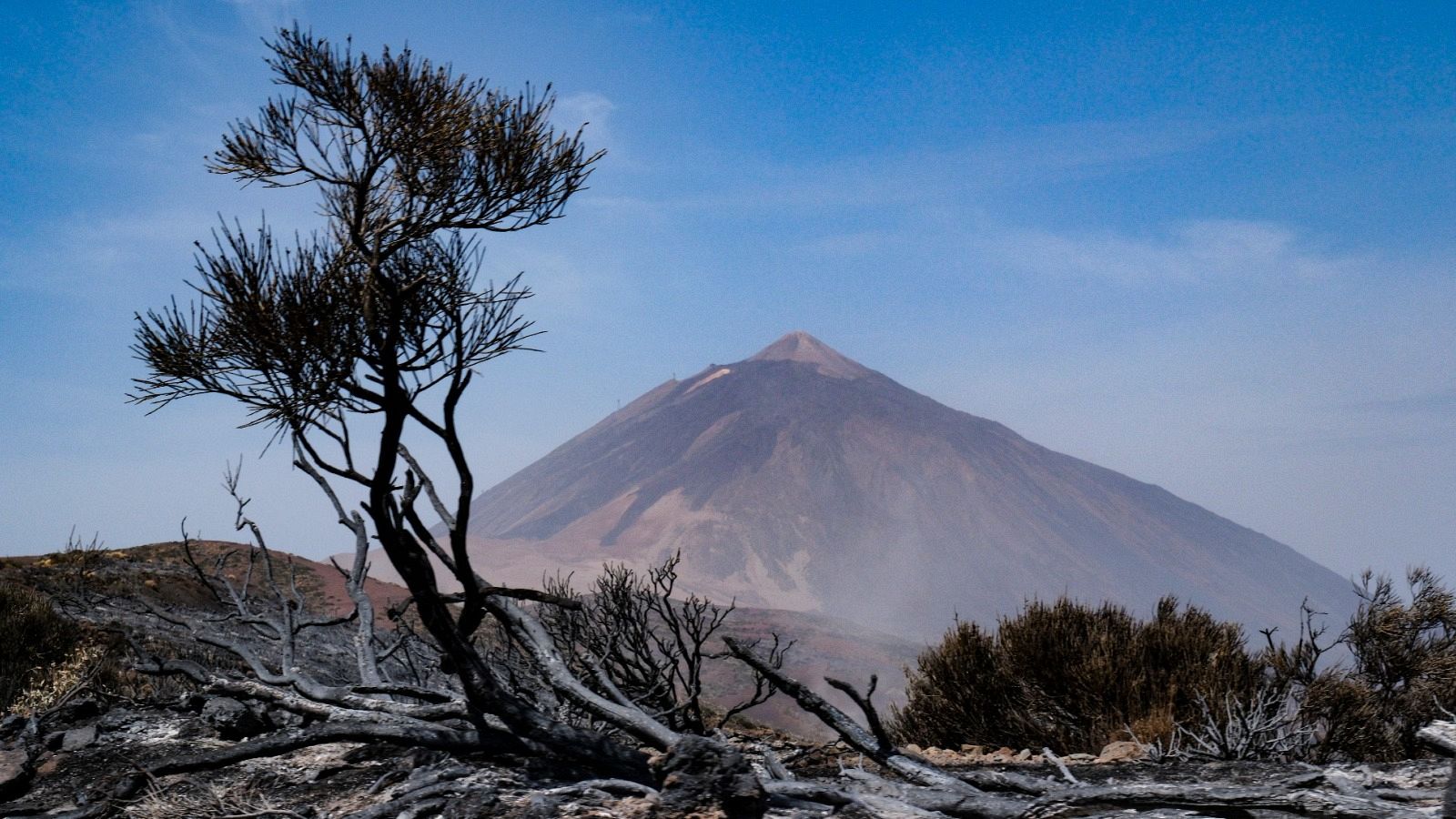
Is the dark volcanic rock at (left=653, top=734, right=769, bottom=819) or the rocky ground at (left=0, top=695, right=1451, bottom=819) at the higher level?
the dark volcanic rock at (left=653, top=734, right=769, bottom=819)

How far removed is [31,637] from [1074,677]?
43.1 feet

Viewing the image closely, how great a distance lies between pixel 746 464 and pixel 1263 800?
19530cm

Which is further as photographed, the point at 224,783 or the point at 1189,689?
the point at 1189,689

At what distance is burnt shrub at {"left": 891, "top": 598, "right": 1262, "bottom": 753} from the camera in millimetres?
9195

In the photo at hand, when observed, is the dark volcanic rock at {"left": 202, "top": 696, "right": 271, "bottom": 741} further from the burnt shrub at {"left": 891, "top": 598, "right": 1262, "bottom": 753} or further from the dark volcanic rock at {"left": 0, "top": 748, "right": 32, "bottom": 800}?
the burnt shrub at {"left": 891, "top": 598, "right": 1262, "bottom": 753}

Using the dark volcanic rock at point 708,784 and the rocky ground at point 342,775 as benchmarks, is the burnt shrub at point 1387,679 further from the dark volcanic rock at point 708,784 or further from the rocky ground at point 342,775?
the dark volcanic rock at point 708,784

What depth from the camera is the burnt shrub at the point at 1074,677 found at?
9195 millimetres

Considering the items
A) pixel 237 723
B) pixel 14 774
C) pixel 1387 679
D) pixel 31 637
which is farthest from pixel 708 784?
pixel 31 637

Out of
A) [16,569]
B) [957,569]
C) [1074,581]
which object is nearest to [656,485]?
[957,569]

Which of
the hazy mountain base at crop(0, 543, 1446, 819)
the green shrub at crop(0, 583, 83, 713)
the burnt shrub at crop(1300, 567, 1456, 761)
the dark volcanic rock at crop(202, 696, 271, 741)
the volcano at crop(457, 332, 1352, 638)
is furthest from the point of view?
the volcano at crop(457, 332, 1352, 638)

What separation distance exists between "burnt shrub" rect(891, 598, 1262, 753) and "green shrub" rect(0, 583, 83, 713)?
10.2m

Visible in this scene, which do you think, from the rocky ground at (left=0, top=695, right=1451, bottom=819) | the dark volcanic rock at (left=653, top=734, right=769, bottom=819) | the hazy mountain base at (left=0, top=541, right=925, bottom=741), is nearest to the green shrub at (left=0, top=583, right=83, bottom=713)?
the hazy mountain base at (left=0, top=541, right=925, bottom=741)

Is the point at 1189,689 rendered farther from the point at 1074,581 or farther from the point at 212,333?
the point at 1074,581

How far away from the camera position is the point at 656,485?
19362 cm
